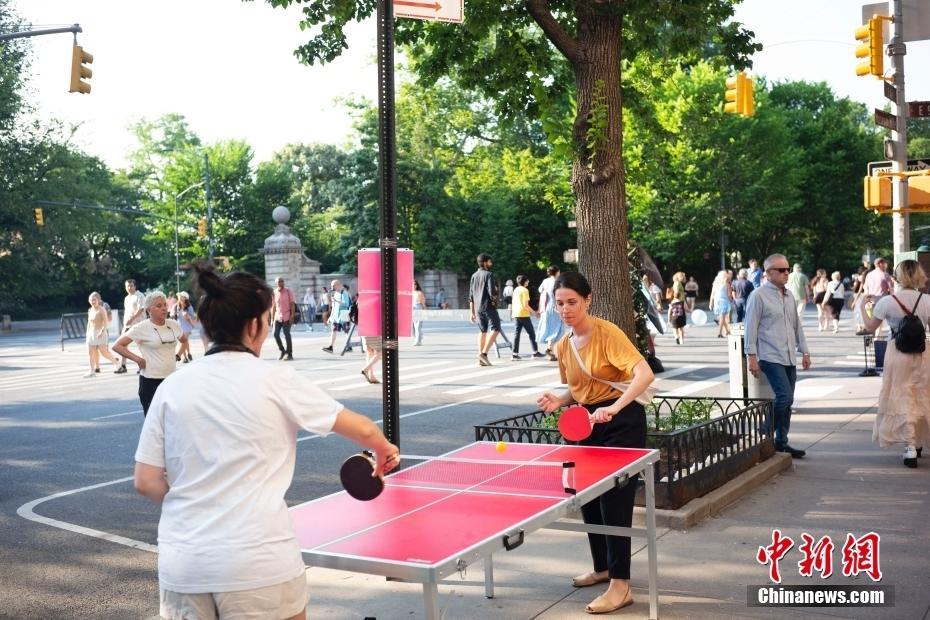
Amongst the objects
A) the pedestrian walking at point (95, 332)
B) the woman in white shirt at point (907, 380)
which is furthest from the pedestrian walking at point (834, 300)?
the woman in white shirt at point (907, 380)

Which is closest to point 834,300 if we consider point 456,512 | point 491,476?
point 491,476

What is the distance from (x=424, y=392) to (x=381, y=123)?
32.4 feet

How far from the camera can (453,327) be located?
36969 mm

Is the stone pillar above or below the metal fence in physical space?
above

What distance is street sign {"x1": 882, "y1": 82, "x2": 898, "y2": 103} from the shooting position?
13484 mm

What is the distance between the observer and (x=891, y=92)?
13.6 metres

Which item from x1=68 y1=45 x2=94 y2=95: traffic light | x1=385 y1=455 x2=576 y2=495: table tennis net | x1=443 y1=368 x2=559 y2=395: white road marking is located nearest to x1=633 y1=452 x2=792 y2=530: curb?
x1=385 y1=455 x2=576 y2=495: table tennis net

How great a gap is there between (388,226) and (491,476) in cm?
212

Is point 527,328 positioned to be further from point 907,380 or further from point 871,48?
point 907,380

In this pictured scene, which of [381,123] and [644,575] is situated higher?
[381,123]

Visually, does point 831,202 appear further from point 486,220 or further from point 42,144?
point 42,144

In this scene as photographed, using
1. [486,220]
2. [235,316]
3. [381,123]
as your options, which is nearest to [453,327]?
[486,220]

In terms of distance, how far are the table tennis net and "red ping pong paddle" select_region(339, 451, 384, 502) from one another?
3.21 feet

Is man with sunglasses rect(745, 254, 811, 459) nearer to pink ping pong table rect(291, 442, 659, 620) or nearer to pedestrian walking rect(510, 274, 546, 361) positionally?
pink ping pong table rect(291, 442, 659, 620)
